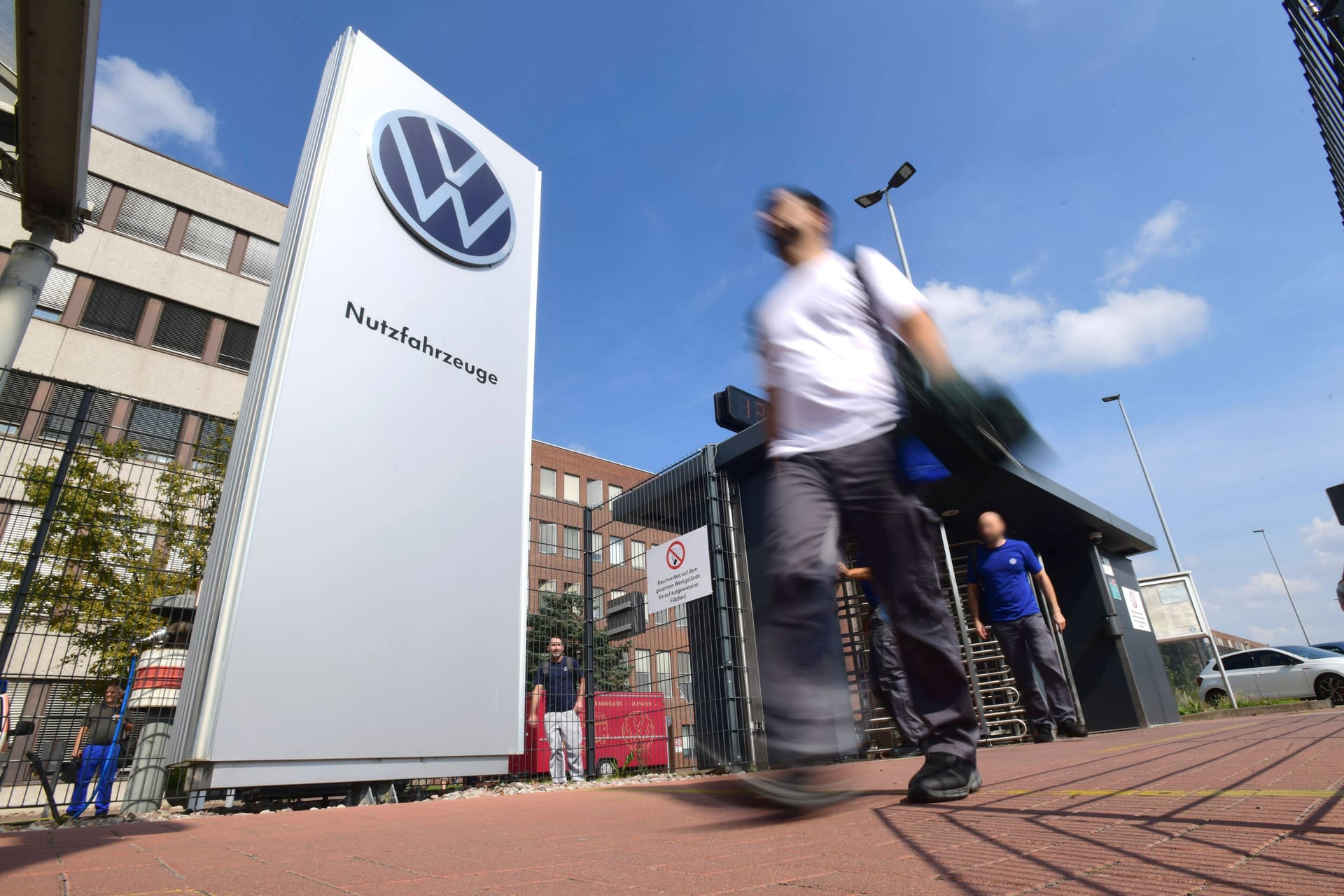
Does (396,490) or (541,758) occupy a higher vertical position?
(396,490)

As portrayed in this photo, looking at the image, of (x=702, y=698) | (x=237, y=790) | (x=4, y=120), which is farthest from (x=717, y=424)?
(x=4, y=120)

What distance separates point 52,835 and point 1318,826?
411cm

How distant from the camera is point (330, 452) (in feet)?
16.7

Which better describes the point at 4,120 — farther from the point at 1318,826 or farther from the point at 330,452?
the point at 1318,826

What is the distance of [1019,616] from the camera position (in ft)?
20.6

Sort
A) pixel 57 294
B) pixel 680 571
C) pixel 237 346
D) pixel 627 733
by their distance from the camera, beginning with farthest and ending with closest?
pixel 237 346, pixel 57 294, pixel 627 733, pixel 680 571

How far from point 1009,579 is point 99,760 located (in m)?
7.56

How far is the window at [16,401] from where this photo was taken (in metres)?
4.62

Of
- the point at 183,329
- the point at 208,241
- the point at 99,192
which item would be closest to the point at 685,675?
the point at 183,329

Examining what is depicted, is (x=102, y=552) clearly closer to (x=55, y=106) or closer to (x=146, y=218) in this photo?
(x=55, y=106)

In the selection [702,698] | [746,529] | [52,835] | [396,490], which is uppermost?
[746,529]

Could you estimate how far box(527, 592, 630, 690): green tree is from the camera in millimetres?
7176

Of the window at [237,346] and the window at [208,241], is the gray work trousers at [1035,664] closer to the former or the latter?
the window at [237,346]

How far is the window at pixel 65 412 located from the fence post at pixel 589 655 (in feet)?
14.8
